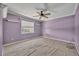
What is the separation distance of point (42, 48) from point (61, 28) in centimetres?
85

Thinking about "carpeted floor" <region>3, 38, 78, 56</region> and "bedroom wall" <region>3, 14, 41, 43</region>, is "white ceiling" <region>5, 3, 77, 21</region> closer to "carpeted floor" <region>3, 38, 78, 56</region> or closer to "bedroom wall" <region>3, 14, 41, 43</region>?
"bedroom wall" <region>3, 14, 41, 43</region>

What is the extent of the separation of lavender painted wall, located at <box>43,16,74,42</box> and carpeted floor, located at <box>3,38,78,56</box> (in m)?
0.21

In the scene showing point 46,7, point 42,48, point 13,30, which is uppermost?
point 46,7

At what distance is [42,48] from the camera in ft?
5.65

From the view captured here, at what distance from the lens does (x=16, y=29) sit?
58.8 inches

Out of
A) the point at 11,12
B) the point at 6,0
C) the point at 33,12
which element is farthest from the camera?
the point at 33,12

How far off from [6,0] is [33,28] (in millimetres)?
880

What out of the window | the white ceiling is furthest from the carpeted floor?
the white ceiling

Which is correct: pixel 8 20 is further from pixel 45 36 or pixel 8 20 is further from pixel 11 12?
pixel 45 36

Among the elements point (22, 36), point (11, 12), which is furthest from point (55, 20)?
point (11, 12)

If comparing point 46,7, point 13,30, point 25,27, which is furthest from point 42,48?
point 46,7

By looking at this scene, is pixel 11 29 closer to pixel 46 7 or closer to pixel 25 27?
pixel 25 27

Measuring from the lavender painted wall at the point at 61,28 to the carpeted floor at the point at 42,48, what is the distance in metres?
0.21

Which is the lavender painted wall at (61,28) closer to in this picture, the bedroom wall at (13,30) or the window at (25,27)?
the bedroom wall at (13,30)
